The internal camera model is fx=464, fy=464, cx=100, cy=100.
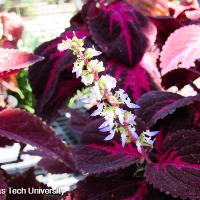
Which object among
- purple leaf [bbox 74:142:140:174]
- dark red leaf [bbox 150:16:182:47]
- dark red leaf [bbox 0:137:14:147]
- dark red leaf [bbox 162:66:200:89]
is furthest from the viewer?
dark red leaf [bbox 150:16:182:47]

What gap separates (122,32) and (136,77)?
0.32ft

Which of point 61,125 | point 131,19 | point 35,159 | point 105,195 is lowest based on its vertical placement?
point 61,125

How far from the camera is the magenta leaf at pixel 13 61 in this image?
646mm

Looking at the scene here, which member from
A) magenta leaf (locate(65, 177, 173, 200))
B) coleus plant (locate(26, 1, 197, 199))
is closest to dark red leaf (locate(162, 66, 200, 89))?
coleus plant (locate(26, 1, 197, 199))

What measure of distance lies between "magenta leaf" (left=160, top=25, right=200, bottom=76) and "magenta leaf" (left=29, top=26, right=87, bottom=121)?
7.1 inches

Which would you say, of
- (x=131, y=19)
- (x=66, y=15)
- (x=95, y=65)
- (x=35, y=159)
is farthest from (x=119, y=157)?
(x=66, y=15)

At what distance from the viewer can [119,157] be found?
0.63 meters

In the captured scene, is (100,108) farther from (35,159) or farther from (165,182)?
(35,159)

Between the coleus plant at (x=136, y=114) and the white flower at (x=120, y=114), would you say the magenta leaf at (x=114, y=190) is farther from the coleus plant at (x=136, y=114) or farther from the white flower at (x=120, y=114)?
the white flower at (x=120, y=114)

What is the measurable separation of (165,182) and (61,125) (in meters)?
1.01

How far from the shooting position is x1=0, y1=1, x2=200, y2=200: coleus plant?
0.60 meters

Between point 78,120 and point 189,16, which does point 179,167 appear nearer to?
point 78,120

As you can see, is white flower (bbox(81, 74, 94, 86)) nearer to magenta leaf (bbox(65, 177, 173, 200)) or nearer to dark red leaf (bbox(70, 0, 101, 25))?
magenta leaf (bbox(65, 177, 173, 200))

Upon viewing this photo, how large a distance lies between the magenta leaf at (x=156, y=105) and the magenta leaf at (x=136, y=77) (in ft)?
0.37
